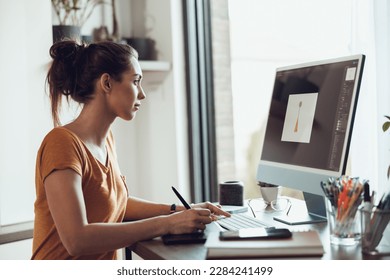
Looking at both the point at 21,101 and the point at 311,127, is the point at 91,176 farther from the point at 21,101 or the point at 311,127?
the point at 21,101

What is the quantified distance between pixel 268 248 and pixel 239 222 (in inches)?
13.2

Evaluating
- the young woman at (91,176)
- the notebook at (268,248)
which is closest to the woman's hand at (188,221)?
the young woman at (91,176)

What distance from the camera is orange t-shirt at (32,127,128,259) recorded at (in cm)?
133

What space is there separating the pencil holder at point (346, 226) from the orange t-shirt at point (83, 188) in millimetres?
586

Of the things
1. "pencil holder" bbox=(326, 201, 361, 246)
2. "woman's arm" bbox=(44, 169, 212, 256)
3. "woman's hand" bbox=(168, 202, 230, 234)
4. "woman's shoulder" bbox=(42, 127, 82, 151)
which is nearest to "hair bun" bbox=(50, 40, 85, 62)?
"woman's shoulder" bbox=(42, 127, 82, 151)

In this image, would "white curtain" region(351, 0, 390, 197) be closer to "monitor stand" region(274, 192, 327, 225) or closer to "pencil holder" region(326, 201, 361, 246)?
"monitor stand" region(274, 192, 327, 225)

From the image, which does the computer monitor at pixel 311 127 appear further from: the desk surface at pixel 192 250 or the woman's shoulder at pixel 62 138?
the woman's shoulder at pixel 62 138

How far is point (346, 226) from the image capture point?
1171 millimetres

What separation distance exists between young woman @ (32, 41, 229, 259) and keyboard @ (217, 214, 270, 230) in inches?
1.8

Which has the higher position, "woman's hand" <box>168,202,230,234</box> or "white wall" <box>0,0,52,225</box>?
"white wall" <box>0,0,52,225</box>

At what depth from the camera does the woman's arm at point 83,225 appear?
1242 mm

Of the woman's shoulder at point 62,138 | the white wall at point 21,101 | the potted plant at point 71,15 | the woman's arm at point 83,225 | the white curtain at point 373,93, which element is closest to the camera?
the woman's arm at point 83,225

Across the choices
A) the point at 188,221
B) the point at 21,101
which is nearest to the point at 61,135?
the point at 188,221

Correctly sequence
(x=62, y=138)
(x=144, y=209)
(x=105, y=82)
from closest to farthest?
(x=62, y=138) < (x=105, y=82) < (x=144, y=209)
